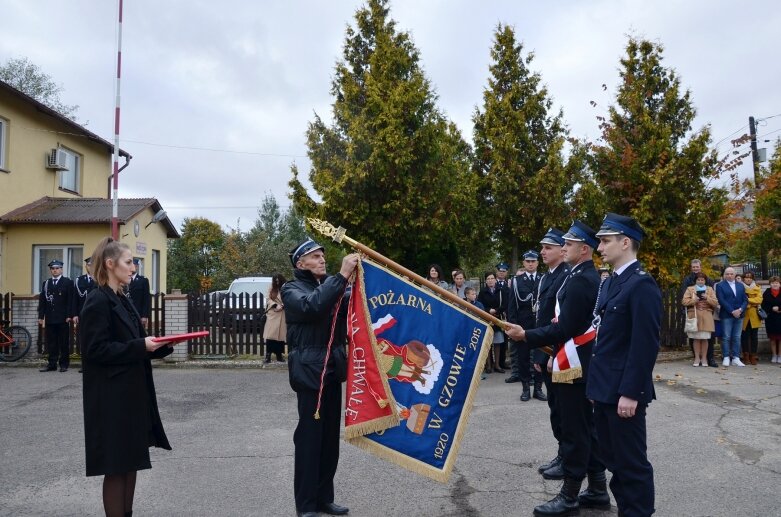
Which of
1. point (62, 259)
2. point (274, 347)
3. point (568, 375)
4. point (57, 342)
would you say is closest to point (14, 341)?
point (57, 342)

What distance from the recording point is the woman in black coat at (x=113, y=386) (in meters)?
3.65

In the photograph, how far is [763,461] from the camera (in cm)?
556

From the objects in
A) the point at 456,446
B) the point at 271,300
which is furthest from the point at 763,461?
the point at 271,300

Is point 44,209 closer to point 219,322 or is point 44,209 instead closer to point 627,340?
point 219,322

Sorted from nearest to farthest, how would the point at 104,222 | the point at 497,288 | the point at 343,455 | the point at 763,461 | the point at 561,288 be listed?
the point at 561,288 → the point at 763,461 → the point at 343,455 → the point at 497,288 → the point at 104,222

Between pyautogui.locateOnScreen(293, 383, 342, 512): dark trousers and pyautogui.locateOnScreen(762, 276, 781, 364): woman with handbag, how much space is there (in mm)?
11776

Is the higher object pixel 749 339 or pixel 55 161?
pixel 55 161

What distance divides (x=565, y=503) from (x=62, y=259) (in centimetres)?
Answer: 1591

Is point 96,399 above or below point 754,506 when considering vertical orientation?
above

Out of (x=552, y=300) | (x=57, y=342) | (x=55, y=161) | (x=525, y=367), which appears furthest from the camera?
(x=55, y=161)

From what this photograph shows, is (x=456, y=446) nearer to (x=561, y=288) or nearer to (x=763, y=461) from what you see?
(x=561, y=288)

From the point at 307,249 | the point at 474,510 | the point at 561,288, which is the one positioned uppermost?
the point at 307,249

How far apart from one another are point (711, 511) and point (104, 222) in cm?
1528

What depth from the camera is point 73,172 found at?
2016 cm
